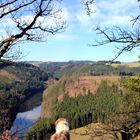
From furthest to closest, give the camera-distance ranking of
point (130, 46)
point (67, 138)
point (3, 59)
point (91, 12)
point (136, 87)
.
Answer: point (136, 87) → point (3, 59) → point (130, 46) → point (91, 12) → point (67, 138)

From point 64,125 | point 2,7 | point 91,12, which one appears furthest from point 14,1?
point 64,125

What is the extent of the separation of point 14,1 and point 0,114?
16.4ft

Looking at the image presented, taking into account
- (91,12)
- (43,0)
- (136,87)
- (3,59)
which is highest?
(43,0)

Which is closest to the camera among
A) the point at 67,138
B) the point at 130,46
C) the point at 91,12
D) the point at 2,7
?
the point at 67,138

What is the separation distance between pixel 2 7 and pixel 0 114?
4.84m

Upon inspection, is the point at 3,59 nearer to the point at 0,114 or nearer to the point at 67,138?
the point at 0,114

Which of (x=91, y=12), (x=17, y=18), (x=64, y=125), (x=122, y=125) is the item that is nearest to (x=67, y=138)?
(x=64, y=125)

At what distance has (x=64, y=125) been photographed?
5.95m

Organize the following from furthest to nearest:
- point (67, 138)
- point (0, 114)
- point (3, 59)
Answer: point (0, 114)
point (3, 59)
point (67, 138)

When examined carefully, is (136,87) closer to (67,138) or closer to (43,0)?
(43,0)

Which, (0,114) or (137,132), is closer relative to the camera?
(137,132)

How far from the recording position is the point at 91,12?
34.7 feet

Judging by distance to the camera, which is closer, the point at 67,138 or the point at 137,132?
the point at 67,138

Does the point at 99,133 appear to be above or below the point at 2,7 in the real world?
below
